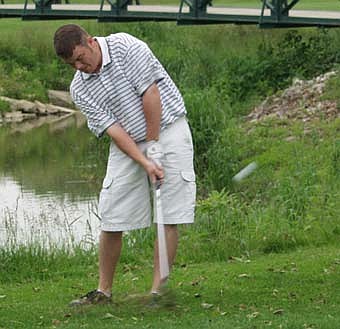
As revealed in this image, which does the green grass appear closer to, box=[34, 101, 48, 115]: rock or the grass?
box=[34, 101, 48, 115]: rock

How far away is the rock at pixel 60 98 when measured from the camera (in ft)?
97.3

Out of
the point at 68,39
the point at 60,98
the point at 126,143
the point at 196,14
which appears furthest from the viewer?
the point at 60,98

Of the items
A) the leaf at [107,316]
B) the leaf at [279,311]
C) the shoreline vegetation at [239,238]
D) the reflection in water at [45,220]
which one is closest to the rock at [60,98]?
the shoreline vegetation at [239,238]

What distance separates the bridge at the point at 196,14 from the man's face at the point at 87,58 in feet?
49.2

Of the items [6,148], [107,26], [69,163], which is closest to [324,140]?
[69,163]

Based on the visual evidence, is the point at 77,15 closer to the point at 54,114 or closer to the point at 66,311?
the point at 54,114

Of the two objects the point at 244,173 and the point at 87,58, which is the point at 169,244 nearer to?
the point at 87,58

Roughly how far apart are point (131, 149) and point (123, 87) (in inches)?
14.2

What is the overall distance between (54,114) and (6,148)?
6.29 metres

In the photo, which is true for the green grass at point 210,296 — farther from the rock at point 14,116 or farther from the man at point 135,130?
Result: the rock at point 14,116

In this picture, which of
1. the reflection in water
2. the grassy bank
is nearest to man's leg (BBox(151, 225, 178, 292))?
the grassy bank

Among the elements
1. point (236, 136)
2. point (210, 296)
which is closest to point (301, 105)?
point (236, 136)

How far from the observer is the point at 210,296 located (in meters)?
7.52

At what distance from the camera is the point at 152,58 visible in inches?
280
